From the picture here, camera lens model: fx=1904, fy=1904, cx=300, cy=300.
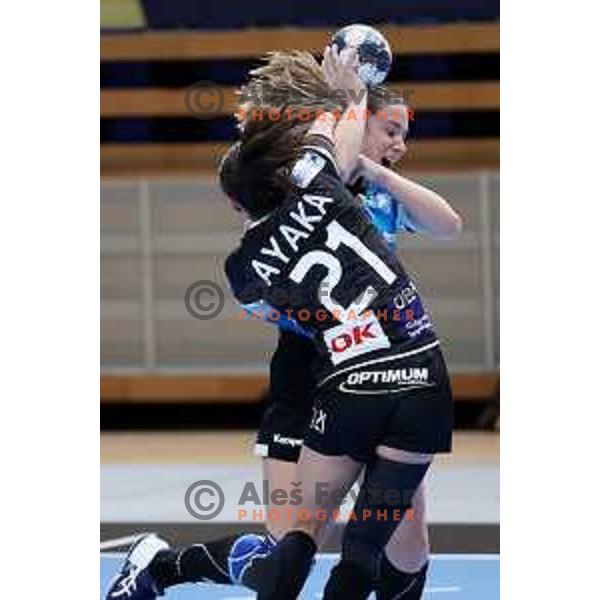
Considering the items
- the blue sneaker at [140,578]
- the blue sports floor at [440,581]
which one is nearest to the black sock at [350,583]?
the blue sneaker at [140,578]

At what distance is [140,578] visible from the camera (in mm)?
7375

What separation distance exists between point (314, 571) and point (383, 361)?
3.12m

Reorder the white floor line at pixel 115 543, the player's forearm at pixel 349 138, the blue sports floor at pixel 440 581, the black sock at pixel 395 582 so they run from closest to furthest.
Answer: the player's forearm at pixel 349 138 → the black sock at pixel 395 582 → the blue sports floor at pixel 440 581 → the white floor line at pixel 115 543

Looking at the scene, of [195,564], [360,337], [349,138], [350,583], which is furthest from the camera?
[195,564]

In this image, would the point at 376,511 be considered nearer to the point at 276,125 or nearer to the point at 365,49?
the point at 276,125

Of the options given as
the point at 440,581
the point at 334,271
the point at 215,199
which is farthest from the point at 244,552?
the point at 215,199

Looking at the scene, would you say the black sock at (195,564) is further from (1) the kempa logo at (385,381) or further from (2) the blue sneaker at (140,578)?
(1) the kempa logo at (385,381)

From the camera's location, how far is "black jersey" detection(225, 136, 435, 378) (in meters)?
6.39

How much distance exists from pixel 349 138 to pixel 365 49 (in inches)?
13.4

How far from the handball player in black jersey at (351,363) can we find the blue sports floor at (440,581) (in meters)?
2.13

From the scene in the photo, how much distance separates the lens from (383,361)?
639cm

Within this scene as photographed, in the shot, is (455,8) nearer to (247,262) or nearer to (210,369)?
(210,369)

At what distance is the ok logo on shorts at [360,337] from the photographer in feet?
21.0
